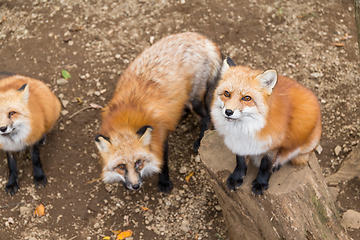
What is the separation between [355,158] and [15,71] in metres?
6.34

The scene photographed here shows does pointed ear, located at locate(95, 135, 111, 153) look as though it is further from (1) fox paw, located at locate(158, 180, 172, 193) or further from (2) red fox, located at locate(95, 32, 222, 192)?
(1) fox paw, located at locate(158, 180, 172, 193)

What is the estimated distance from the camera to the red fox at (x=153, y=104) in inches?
149

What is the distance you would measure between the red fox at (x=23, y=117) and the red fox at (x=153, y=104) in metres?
1.13

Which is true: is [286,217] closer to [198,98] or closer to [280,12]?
[198,98]

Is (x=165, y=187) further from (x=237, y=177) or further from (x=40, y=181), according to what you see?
(x=40, y=181)

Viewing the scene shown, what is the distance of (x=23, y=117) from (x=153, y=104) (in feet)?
6.21

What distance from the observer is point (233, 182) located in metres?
3.41

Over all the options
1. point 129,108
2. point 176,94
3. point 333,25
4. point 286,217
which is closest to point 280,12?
point 333,25

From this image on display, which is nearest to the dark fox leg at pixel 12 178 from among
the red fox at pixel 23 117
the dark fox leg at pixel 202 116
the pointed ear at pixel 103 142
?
the red fox at pixel 23 117

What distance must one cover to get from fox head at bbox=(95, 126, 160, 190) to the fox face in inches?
55.8

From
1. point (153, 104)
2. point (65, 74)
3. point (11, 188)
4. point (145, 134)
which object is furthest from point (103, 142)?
point (65, 74)

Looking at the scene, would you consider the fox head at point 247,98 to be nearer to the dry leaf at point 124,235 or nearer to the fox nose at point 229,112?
the fox nose at point 229,112

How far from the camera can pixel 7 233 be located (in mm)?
4445

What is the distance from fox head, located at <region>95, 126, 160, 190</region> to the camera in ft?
12.1
